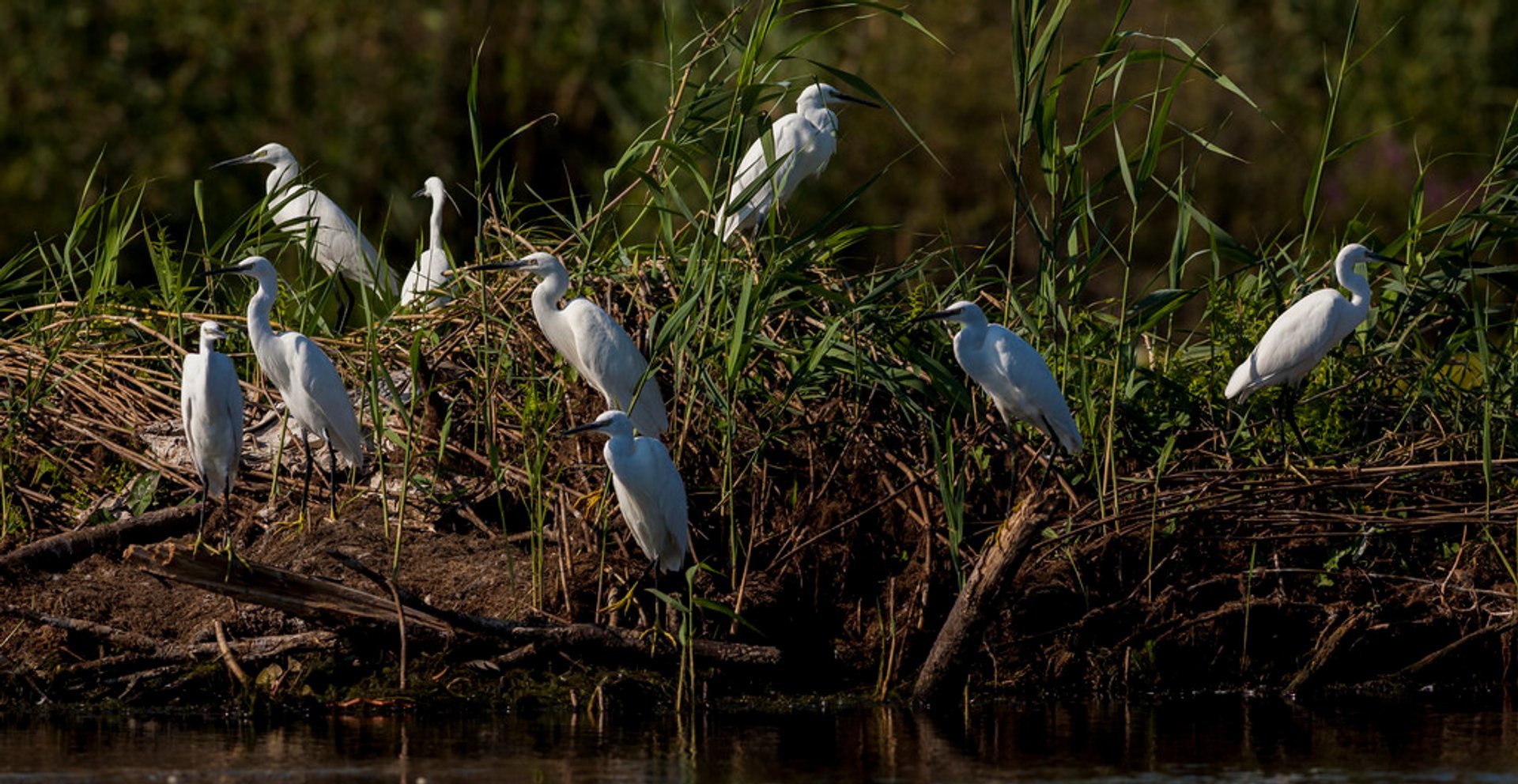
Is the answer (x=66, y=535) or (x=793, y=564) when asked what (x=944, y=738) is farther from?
(x=66, y=535)

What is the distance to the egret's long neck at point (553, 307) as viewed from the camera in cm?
671

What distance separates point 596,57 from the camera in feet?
54.3

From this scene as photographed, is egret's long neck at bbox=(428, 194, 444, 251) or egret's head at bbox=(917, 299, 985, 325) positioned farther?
egret's long neck at bbox=(428, 194, 444, 251)

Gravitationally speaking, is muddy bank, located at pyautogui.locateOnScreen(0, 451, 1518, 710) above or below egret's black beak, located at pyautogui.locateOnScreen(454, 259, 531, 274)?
below

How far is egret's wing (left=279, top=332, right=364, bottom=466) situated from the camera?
6598 millimetres

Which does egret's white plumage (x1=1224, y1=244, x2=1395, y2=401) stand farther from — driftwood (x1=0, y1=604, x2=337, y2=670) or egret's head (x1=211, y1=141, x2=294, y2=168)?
egret's head (x1=211, y1=141, x2=294, y2=168)

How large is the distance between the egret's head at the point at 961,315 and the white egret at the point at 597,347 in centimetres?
97

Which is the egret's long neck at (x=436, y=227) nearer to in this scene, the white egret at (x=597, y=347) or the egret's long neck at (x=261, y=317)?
the egret's long neck at (x=261, y=317)

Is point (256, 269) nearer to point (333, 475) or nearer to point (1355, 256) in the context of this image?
point (333, 475)

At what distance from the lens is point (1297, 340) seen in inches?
256

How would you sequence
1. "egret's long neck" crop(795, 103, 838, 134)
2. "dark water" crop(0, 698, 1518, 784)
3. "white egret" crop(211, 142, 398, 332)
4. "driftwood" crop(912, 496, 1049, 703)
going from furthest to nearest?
"white egret" crop(211, 142, 398, 332) < "egret's long neck" crop(795, 103, 838, 134) < "driftwood" crop(912, 496, 1049, 703) < "dark water" crop(0, 698, 1518, 784)

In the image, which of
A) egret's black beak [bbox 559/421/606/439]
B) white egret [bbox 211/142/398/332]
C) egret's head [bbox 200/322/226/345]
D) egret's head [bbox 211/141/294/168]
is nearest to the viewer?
egret's black beak [bbox 559/421/606/439]

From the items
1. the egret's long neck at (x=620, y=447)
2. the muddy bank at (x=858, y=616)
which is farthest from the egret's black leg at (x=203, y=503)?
the egret's long neck at (x=620, y=447)

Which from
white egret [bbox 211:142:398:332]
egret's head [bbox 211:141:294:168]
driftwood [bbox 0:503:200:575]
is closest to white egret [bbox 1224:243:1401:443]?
driftwood [bbox 0:503:200:575]
